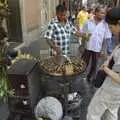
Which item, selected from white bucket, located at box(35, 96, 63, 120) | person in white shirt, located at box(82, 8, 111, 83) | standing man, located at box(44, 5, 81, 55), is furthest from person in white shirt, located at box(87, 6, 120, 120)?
person in white shirt, located at box(82, 8, 111, 83)

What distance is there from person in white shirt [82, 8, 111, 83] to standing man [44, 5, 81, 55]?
1001 mm

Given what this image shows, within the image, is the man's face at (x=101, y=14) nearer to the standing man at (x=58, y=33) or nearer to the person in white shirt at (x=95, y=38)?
the person in white shirt at (x=95, y=38)

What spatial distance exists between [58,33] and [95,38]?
4.03ft

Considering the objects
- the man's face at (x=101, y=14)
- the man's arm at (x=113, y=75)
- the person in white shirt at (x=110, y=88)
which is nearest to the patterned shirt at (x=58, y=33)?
the man's face at (x=101, y=14)

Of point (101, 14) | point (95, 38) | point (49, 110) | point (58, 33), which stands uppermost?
point (101, 14)

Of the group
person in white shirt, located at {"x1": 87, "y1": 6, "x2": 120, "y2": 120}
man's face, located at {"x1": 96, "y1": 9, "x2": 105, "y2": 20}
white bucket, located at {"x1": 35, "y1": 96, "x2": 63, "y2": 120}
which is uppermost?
man's face, located at {"x1": 96, "y1": 9, "x2": 105, "y2": 20}

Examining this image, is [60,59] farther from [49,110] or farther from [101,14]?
[101,14]

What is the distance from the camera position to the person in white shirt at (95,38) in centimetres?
624

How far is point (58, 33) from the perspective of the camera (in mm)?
5371

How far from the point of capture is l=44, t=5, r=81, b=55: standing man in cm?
528

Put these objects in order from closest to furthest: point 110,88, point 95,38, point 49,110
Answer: point 110,88
point 49,110
point 95,38

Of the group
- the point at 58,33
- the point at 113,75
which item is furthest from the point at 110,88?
the point at 58,33

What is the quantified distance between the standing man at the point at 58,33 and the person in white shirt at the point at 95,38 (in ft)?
3.28

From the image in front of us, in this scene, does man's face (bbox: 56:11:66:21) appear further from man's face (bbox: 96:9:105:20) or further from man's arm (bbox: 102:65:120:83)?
man's arm (bbox: 102:65:120:83)
